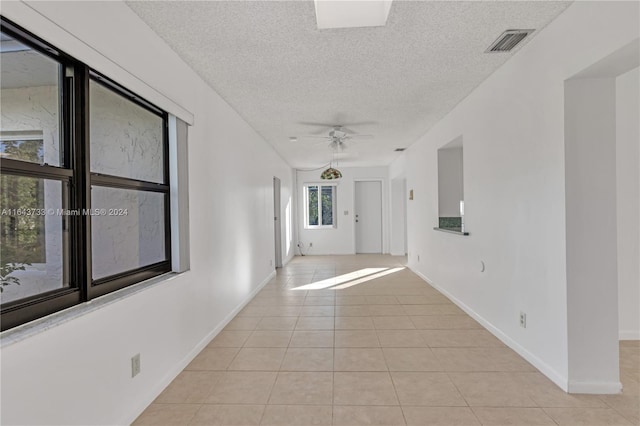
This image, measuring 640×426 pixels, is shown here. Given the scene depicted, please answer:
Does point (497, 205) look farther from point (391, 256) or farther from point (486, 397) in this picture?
point (391, 256)

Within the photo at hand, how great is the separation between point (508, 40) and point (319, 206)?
7219 millimetres

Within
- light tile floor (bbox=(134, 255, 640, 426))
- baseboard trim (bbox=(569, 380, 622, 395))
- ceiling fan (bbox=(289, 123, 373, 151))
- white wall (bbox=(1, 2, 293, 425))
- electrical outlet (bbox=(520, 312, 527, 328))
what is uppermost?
ceiling fan (bbox=(289, 123, 373, 151))

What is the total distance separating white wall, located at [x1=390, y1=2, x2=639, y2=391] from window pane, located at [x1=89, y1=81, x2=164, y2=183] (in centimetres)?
288

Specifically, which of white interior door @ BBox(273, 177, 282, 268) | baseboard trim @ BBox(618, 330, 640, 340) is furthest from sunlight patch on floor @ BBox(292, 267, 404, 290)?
baseboard trim @ BBox(618, 330, 640, 340)

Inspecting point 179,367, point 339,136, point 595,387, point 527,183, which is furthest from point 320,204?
point 595,387

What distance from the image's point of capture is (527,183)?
259cm

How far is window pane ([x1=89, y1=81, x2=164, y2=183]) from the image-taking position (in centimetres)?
184

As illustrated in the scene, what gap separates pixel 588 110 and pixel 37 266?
10.7ft

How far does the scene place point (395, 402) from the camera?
209 centimetres

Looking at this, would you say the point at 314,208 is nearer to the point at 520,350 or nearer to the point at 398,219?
the point at 398,219

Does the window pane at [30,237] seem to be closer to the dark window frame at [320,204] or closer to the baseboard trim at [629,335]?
the baseboard trim at [629,335]

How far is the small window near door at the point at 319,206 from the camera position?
936cm

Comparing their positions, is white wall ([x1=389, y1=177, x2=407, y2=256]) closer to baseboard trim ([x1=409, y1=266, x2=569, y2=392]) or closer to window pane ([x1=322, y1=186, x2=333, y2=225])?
window pane ([x1=322, y1=186, x2=333, y2=225])

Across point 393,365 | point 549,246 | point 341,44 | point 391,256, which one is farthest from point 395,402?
point 391,256
